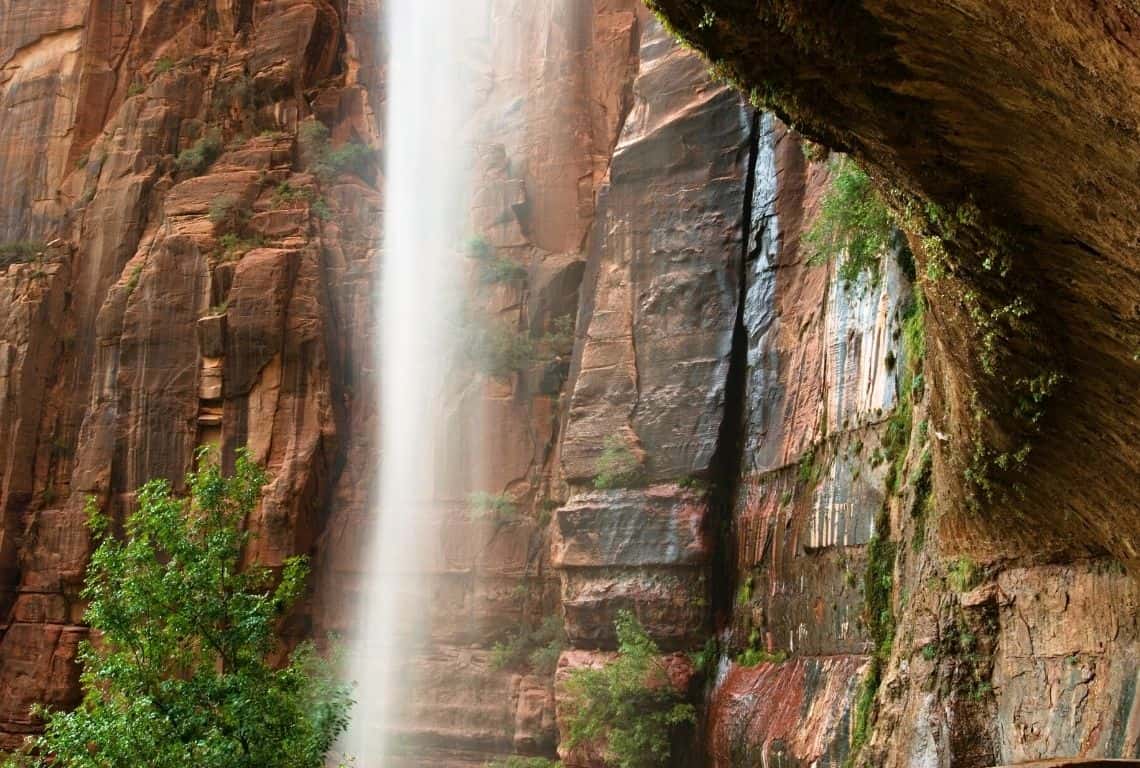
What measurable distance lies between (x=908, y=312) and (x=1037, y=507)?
15.7 feet

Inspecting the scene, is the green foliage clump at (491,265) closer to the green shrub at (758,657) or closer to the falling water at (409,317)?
Answer: the falling water at (409,317)

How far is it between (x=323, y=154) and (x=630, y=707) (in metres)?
17.5

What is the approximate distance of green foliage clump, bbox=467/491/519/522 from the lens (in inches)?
914

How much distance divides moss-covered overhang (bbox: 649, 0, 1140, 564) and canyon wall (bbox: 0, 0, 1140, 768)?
33 millimetres

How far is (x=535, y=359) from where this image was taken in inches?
963

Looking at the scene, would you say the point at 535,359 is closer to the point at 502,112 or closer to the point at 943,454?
the point at 502,112

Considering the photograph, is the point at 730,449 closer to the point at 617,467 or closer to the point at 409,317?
the point at 617,467

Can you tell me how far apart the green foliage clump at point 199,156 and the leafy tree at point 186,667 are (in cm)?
1639

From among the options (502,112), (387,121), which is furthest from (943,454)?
(387,121)

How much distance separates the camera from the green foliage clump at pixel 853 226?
13.4 meters

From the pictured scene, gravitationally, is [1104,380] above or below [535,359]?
below

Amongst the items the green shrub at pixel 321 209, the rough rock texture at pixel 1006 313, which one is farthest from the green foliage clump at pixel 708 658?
the green shrub at pixel 321 209

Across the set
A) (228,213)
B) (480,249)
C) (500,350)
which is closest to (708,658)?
(500,350)

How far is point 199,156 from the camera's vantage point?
2802 centimetres
